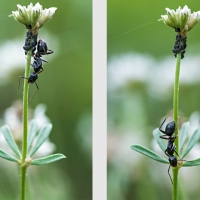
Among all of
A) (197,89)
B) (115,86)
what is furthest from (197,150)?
(115,86)

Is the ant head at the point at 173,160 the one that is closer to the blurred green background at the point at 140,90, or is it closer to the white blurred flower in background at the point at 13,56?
the blurred green background at the point at 140,90

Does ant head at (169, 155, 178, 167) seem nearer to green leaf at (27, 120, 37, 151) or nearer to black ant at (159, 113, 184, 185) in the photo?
black ant at (159, 113, 184, 185)

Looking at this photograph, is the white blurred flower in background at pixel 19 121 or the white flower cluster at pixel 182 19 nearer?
the white flower cluster at pixel 182 19

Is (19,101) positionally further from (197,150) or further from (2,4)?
(197,150)

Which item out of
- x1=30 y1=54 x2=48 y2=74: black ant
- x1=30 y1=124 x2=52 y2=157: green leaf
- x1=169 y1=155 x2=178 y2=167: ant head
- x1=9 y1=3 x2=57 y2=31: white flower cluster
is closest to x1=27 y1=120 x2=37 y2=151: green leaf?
x1=30 y1=124 x2=52 y2=157: green leaf

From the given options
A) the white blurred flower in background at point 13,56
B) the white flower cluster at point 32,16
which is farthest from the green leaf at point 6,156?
the white flower cluster at point 32,16
